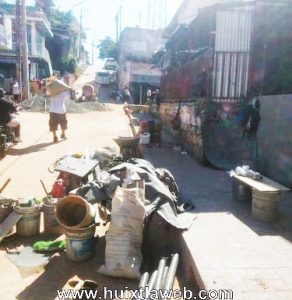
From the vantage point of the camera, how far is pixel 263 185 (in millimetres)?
5465

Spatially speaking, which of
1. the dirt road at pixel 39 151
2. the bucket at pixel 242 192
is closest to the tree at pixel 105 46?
the dirt road at pixel 39 151

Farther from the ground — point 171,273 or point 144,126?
point 144,126

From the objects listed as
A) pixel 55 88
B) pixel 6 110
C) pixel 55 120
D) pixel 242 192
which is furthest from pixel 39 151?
pixel 242 192

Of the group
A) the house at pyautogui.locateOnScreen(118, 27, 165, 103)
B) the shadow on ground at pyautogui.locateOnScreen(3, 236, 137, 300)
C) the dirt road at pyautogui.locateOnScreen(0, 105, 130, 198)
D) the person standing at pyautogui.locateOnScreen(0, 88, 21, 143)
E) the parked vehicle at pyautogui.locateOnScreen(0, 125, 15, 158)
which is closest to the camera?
the shadow on ground at pyautogui.locateOnScreen(3, 236, 137, 300)

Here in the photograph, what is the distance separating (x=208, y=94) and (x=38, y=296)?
252 inches

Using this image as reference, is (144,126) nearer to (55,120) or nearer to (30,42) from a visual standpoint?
(55,120)

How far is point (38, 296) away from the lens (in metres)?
3.92

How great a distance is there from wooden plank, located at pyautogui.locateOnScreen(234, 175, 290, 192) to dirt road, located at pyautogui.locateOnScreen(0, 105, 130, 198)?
13.7 ft

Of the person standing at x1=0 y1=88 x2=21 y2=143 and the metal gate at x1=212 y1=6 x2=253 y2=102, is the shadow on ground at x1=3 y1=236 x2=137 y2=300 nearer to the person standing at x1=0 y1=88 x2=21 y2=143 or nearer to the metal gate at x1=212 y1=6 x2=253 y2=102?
the metal gate at x1=212 y1=6 x2=253 y2=102

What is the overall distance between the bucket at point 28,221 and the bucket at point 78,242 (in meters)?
1.00

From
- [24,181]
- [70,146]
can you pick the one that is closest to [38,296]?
[24,181]

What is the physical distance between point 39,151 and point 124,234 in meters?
7.37

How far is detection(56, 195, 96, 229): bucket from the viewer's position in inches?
181

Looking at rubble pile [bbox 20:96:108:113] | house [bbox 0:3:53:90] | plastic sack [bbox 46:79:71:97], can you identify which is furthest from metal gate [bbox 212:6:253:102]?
house [bbox 0:3:53:90]
